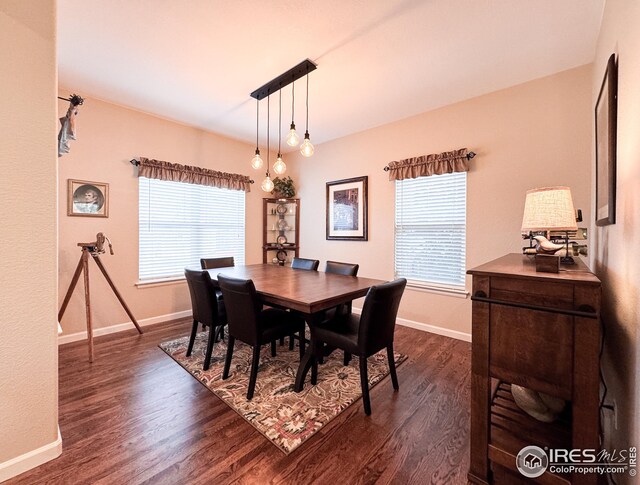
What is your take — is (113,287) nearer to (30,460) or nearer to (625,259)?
(30,460)

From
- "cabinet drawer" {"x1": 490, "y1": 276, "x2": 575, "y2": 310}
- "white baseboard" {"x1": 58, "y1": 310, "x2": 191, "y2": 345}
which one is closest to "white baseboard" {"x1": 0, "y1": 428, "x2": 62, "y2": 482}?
"white baseboard" {"x1": 58, "y1": 310, "x2": 191, "y2": 345}

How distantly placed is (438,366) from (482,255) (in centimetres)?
136

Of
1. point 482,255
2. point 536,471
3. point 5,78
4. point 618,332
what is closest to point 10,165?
point 5,78

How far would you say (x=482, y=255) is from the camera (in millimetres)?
3027

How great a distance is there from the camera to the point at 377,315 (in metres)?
1.84

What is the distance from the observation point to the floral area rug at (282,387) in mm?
1718

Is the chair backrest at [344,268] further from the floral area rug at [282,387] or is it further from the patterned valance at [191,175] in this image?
the patterned valance at [191,175]

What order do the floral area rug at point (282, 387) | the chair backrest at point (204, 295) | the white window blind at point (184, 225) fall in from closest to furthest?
1. the floral area rug at point (282, 387)
2. the chair backrest at point (204, 295)
3. the white window blind at point (184, 225)

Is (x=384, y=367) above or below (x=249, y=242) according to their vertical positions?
below

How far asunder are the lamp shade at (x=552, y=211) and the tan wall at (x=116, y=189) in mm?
4118

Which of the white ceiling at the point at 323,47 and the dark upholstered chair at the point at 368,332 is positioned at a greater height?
the white ceiling at the point at 323,47

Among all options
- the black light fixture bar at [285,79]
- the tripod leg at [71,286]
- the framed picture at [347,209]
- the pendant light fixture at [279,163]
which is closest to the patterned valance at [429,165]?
the framed picture at [347,209]

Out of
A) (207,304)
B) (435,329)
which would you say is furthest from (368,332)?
(435,329)

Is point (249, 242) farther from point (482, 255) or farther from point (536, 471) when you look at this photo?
point (536, 471)
